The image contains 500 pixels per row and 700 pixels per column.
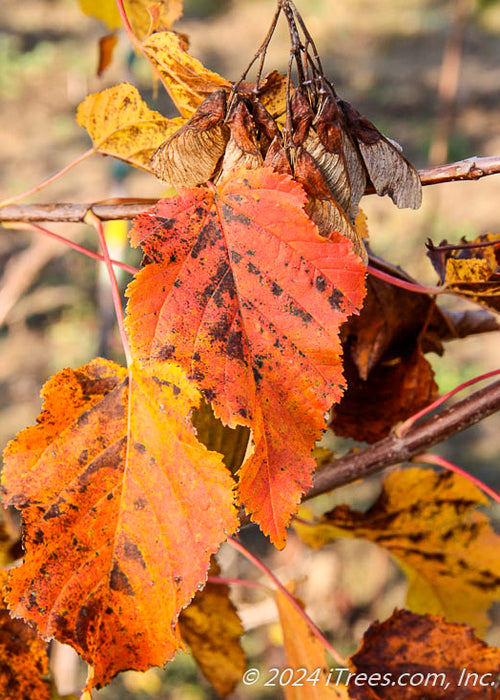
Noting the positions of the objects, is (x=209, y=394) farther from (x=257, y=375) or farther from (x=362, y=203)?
(x=362, y=203)

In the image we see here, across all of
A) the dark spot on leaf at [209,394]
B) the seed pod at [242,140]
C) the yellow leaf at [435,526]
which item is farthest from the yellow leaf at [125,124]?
the yellow leaf at [435,526]

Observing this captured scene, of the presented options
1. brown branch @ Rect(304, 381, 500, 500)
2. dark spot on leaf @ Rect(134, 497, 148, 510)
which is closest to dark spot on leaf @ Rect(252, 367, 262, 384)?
dark spot on leaf @ Rect(134, 497, 148, 510)

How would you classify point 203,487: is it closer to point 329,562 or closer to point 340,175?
point 340,175

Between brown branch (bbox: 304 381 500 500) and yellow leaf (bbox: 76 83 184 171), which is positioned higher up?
yellow leaf (bbox: 76 83 184 171)

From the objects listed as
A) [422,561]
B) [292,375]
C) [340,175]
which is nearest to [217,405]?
[292,375]

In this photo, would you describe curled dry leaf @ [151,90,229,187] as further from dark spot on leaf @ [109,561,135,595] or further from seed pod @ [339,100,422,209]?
dark spot on leaf @ [109,561,135,595]

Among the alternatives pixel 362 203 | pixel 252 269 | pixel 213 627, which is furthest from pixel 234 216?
pixel 362 203
